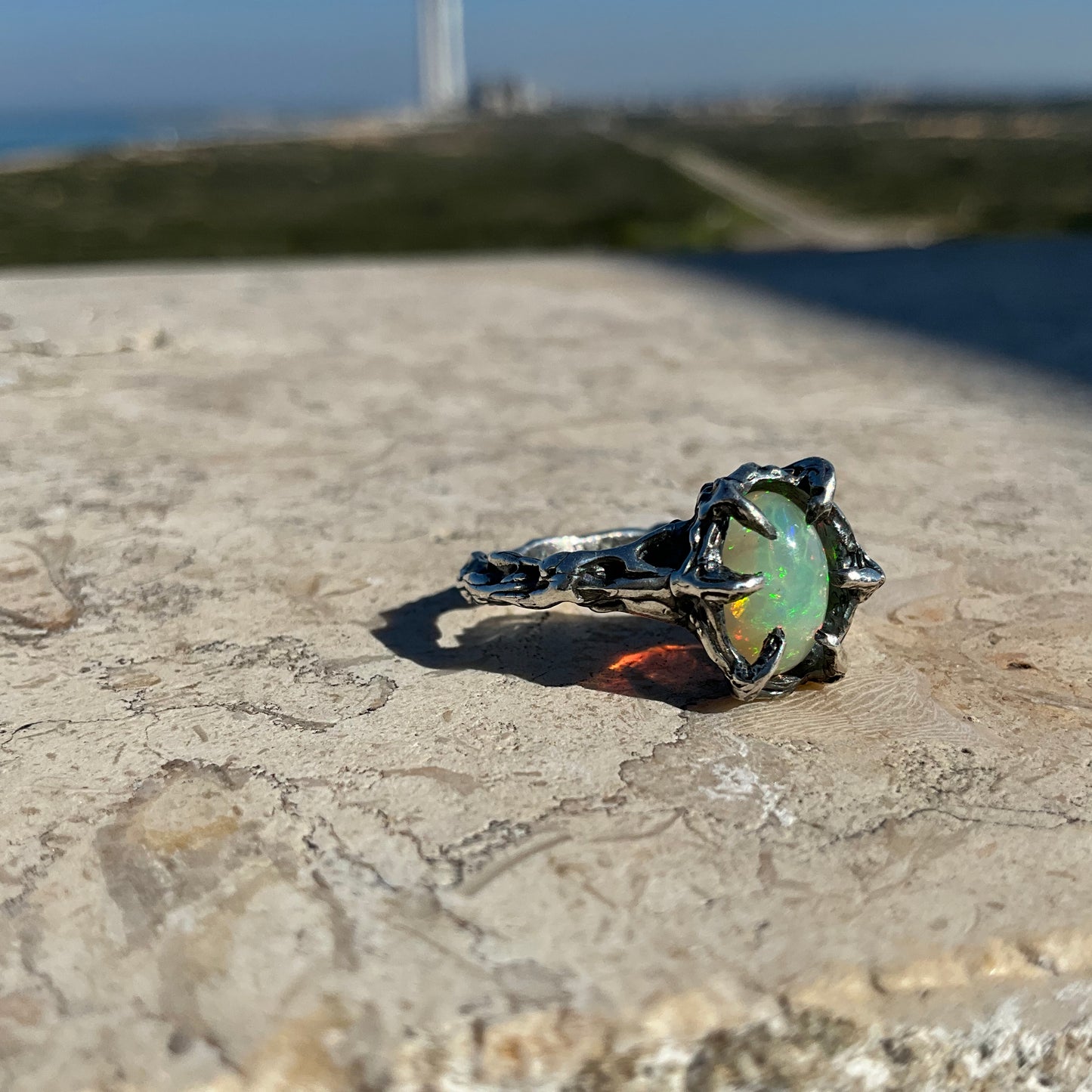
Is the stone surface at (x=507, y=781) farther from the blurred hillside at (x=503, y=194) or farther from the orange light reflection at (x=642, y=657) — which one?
the blurred hillside at (x=503, y=194)

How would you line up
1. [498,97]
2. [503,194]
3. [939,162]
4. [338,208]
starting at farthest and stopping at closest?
[498,97] → [939,162] → [503,194] → [338,208]

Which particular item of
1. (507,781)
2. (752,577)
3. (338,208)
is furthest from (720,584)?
(338,208)

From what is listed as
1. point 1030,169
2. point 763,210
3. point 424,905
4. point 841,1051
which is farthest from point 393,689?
point 1030,169

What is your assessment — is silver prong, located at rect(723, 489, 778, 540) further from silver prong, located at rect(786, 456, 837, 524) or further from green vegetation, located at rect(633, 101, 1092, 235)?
green vegetation, located at rect(633, 101, 1092, 235)

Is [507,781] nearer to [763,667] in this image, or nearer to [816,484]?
[763,667]

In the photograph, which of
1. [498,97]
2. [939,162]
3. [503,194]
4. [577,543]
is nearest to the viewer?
[577,543]

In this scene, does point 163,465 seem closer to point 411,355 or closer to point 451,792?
point 411,355

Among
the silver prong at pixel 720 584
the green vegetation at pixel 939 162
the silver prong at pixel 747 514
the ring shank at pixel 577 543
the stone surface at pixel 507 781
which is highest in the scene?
the green vegetation at pixel 939 162

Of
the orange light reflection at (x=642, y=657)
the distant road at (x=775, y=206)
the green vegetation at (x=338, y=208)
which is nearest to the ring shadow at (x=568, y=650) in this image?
the orange light reflection at (x=642, y=657)
